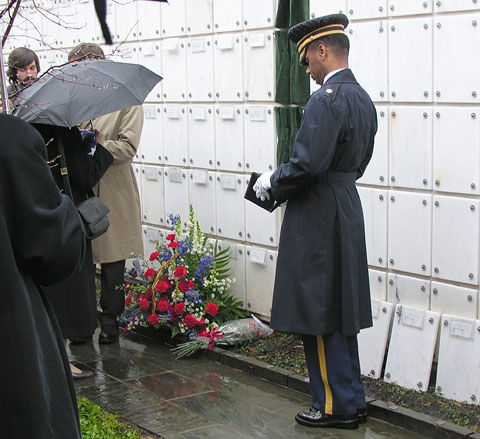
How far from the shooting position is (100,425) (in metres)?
4.89

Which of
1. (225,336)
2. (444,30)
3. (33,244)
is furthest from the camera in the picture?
(225,336)

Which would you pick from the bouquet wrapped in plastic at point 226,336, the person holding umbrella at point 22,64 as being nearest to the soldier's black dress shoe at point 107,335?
the bouquet wrapped in plastic at point 226,336

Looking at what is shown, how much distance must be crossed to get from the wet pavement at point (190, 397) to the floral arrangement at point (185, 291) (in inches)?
10.3

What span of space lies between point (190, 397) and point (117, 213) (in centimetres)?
185

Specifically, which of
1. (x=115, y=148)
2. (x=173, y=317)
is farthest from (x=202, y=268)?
(x=115, y=148)

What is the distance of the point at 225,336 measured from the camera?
6.49 metres

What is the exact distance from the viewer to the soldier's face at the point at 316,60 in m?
4.88

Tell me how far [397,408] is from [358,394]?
246 millimetres

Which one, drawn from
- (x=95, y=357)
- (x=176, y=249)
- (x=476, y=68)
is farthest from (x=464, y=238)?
(x=95, y=357)

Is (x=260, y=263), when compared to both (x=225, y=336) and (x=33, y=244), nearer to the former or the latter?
(x=225, y=336)

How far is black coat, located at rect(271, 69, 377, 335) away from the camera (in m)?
4.76

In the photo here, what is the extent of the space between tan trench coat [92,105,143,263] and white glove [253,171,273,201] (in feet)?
6.25

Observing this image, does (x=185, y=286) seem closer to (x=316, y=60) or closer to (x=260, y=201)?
(x=260, y=201)

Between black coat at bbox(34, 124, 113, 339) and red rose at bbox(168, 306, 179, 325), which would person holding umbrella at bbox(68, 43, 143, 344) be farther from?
black coat at bbox(34, 124, 113, 339)
